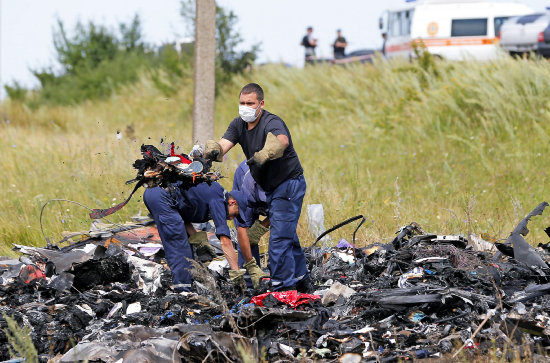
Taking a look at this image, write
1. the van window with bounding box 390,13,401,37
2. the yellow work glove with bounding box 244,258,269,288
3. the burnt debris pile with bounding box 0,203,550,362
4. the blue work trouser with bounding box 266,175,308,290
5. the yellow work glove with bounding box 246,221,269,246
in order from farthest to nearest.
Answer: the van window with bounding box 390,13,401,37
the yellow work glove with bounding box 246,221,269,246
the yellow work glove with bounding box 244,258,269,288
the blue work trouser with bounding box 266,175,308,290
the burnt debris pile with bounding box 0,203,550,362

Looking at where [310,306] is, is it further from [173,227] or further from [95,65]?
[95,65]

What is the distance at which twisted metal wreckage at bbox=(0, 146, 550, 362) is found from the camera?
434cm

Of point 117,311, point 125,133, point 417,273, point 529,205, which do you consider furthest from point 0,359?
point 125,133

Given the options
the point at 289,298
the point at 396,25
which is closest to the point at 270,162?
the point at 289,298

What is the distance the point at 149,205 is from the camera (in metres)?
5.70

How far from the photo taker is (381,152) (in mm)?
11922

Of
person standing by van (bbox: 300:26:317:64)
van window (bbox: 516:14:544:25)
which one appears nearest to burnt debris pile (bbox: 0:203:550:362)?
van window (bbox: 516:14:544:25)

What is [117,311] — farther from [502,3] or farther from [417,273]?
[502,3]

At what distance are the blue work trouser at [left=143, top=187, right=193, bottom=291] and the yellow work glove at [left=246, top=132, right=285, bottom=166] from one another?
2.73 feet

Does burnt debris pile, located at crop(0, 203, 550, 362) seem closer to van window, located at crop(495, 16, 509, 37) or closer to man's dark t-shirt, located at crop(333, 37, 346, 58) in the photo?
van window, located at crop(495, 16, 509, 37)

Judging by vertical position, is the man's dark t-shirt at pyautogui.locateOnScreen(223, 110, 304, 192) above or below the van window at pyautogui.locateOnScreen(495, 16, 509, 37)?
below

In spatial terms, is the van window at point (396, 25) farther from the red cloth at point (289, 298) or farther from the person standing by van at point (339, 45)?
the red cloth at point (289, 298)

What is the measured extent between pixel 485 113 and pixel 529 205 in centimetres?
347

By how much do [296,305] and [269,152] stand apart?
3.73 feet
